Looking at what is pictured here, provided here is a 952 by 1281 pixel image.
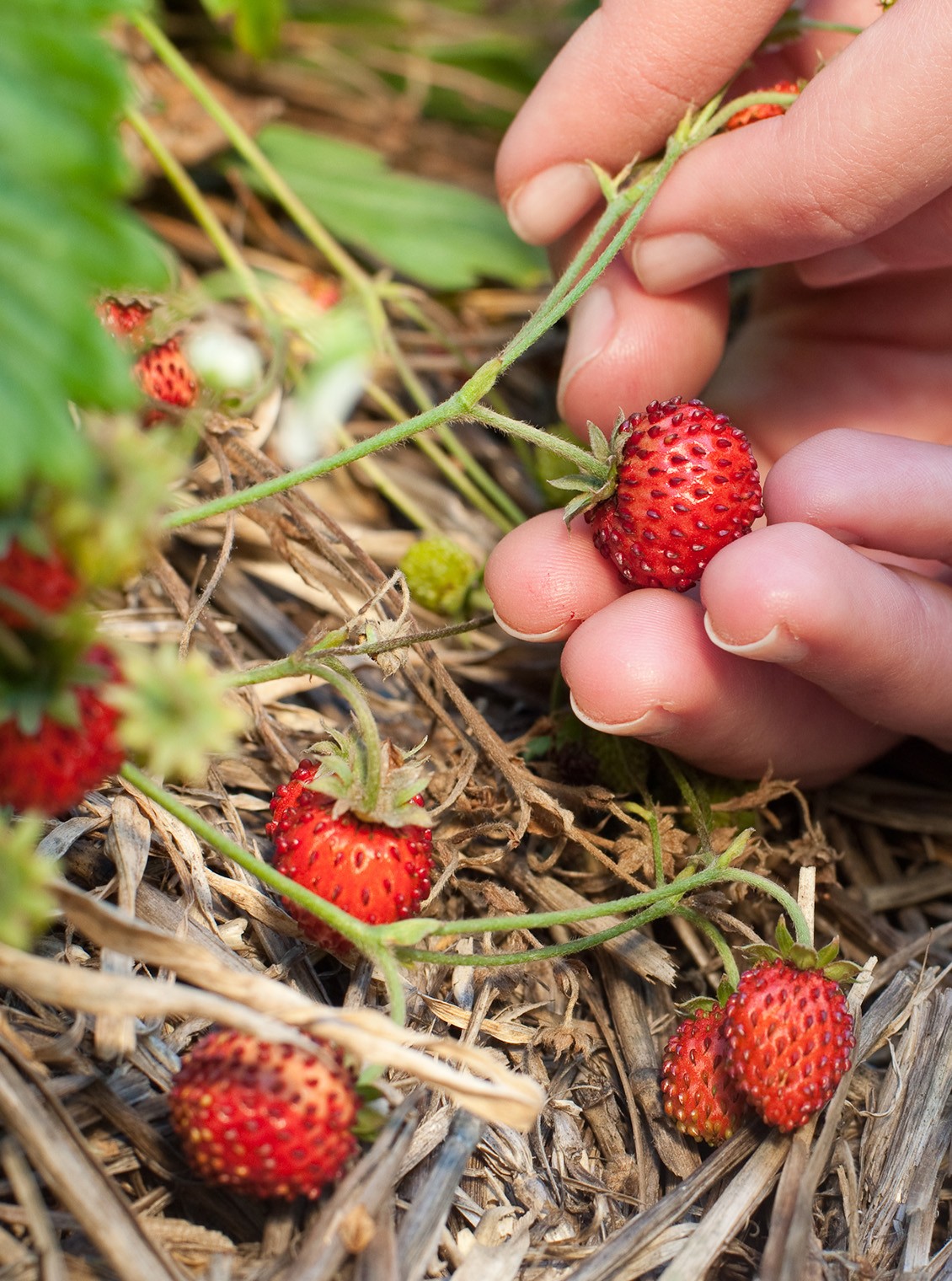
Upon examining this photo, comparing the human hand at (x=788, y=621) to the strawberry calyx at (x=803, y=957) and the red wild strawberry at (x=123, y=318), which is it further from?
the red wild strawberry at (x=123, y=318)

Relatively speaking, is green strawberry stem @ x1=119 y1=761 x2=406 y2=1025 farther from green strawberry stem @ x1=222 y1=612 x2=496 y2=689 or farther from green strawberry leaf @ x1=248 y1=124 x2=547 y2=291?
green strawberry leaf @ x1=248 y1=124 x2=547 y2=291

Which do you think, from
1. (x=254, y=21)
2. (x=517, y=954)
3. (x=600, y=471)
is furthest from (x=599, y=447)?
(x=254, y=21)

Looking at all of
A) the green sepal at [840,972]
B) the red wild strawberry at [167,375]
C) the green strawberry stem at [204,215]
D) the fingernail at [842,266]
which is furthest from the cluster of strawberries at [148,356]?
the green sepal at [840,972]

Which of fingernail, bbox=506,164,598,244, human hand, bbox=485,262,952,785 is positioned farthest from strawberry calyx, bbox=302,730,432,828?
fingernail, bbox=506,164,598,244

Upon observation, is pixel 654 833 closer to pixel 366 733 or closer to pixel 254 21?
pixel 366 733

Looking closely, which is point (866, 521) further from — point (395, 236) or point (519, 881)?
point (395, 236)

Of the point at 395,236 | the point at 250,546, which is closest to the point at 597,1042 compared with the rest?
the point at 250,546

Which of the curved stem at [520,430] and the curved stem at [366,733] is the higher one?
the curved stem at [520,430]
